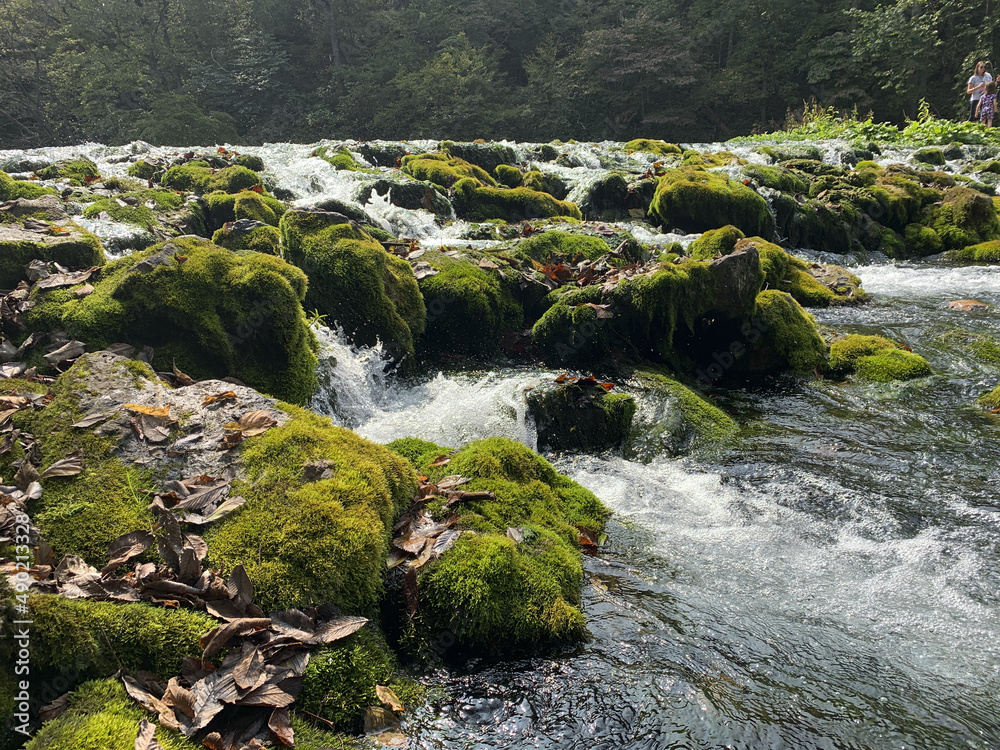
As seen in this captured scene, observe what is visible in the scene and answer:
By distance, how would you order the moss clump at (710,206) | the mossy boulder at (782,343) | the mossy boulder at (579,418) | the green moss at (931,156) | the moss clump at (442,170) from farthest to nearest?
1. the green moss at (931,156)
2. the moss clump at (442,170)
3. the moss clump at (710,206)
4. the mossy boulder at (782,343)
5. the mossy boulder at (579,418)

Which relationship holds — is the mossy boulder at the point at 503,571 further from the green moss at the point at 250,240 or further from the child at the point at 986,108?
the child at the point at 986,108

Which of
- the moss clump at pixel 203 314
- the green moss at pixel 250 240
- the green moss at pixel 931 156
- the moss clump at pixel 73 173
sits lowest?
the moss clump at pixel 203 314

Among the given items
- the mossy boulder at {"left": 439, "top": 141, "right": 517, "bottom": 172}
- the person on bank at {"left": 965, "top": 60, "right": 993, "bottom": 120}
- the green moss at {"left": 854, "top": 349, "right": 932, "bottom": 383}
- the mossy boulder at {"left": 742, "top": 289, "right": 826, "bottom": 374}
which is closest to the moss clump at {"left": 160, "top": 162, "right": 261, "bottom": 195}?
the mossy boulder at {"left": 439, "top": 141, "right": 517, "bottom": 172}

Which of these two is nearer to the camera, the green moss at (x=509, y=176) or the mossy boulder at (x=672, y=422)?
the mossy boulder at (x=672, y=422)

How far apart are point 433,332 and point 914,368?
17.0 feet

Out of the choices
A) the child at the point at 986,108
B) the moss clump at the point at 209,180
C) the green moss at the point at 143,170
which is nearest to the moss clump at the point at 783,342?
the moss clump at the point at 209,180

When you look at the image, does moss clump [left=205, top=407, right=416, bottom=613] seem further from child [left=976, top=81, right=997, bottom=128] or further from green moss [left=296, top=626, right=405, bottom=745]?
child [left=976, top=81, right=997, bottom=128]

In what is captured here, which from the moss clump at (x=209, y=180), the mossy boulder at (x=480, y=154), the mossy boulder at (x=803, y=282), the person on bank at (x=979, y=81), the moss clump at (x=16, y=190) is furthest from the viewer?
the person on bank at (x=979, y=81)

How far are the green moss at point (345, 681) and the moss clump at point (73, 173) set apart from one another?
32.8ft

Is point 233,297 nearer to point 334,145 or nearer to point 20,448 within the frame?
point 20,448

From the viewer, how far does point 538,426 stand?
19.0 feet

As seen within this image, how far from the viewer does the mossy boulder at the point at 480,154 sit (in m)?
16.0

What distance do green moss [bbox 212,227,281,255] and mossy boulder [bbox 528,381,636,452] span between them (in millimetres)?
3298

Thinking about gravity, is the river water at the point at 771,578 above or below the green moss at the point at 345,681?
below
